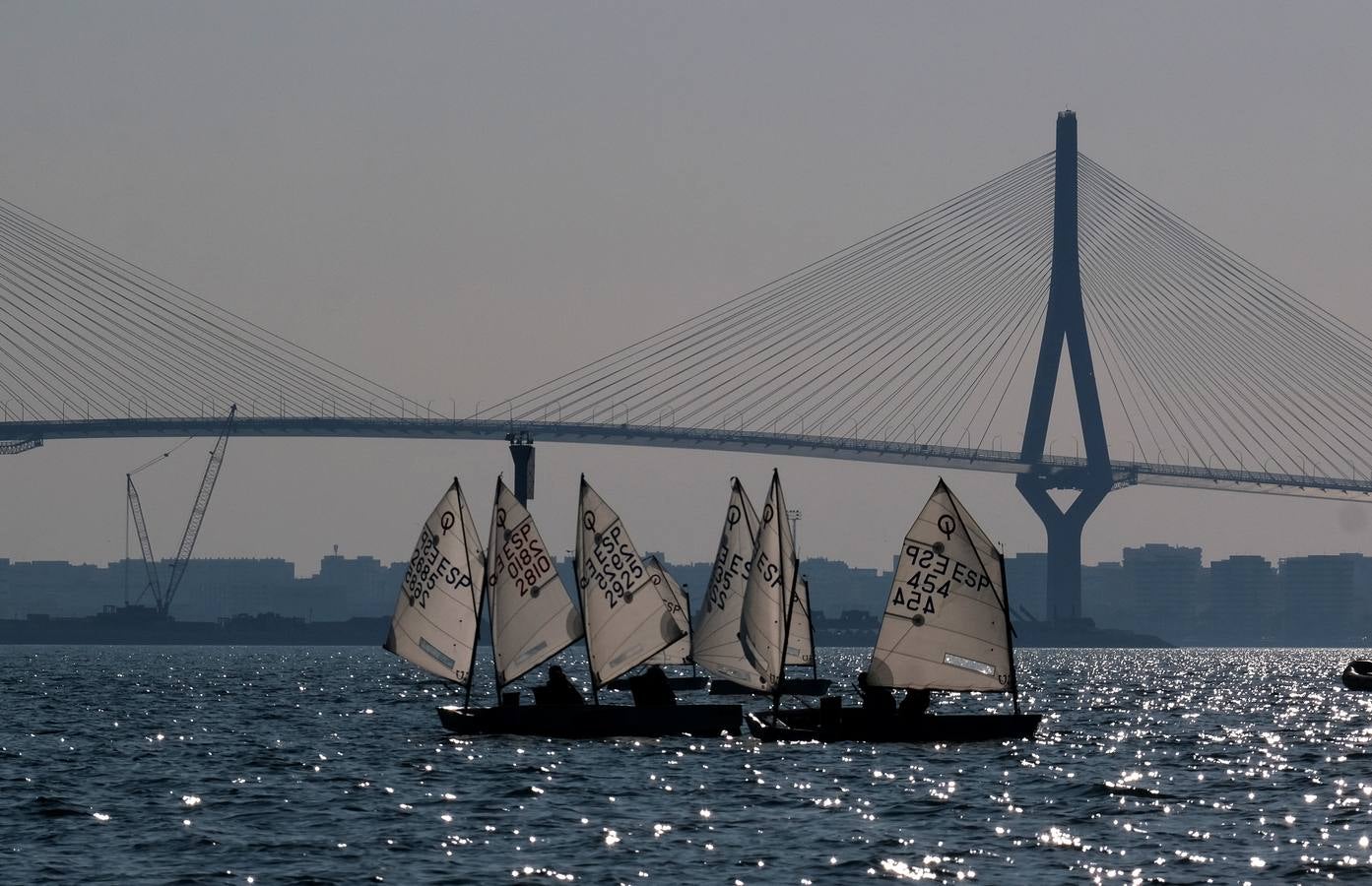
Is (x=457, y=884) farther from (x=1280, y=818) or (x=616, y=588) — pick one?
(x=616, y=588)

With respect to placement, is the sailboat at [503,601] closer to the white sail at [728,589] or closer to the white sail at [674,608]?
the white sail at [728,589]

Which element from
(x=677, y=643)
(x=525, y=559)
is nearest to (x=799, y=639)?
(x=677, y=643)

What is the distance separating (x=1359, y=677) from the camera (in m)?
80.9

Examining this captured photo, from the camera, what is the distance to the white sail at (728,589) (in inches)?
1899

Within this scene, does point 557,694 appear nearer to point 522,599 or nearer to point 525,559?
point 522,599

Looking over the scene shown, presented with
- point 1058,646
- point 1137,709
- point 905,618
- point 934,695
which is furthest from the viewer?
point 1058,646

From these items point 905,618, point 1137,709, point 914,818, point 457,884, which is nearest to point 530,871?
point 457,884

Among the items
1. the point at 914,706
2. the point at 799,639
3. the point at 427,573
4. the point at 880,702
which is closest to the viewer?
the point at 914,706

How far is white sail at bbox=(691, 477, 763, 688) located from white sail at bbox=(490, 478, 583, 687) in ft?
17.3

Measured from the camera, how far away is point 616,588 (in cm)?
4331

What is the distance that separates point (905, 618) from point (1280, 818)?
11.4 m

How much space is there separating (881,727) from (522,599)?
7.10 m

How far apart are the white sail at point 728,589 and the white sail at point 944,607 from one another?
6428mm

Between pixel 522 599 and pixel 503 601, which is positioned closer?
pixel 522 599
